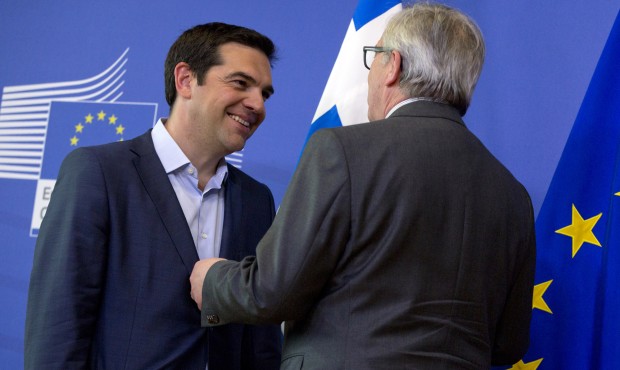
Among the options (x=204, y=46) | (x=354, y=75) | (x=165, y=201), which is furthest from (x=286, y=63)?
(x=165, y=201)

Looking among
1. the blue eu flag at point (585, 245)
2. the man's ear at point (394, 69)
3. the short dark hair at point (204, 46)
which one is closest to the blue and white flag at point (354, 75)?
the short dark hair at point (204, 46)

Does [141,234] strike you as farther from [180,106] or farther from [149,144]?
[180,106]

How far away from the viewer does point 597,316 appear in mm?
1843

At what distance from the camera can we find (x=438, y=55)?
4.67ft

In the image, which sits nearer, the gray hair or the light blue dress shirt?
the gray hair

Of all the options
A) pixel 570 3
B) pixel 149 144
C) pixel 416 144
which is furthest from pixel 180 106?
pixel 570 3

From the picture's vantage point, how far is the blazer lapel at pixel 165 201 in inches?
64.8

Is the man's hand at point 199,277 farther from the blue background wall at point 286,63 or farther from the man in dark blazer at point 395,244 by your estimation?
the blue background wall at point 286,63

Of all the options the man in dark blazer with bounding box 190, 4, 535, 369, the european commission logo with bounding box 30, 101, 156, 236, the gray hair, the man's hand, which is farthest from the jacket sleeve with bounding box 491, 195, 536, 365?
the european commission logo with bounding box 30, 101, 156, 236

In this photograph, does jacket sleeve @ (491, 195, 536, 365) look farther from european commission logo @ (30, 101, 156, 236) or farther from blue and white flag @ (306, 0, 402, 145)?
european commission logo @ (30, 101, 156, 236)

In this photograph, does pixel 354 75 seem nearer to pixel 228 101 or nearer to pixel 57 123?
pixel 228 101

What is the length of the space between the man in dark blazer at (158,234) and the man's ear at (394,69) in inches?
20.0

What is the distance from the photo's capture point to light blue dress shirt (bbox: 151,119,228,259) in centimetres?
177

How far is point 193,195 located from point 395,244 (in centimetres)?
67
